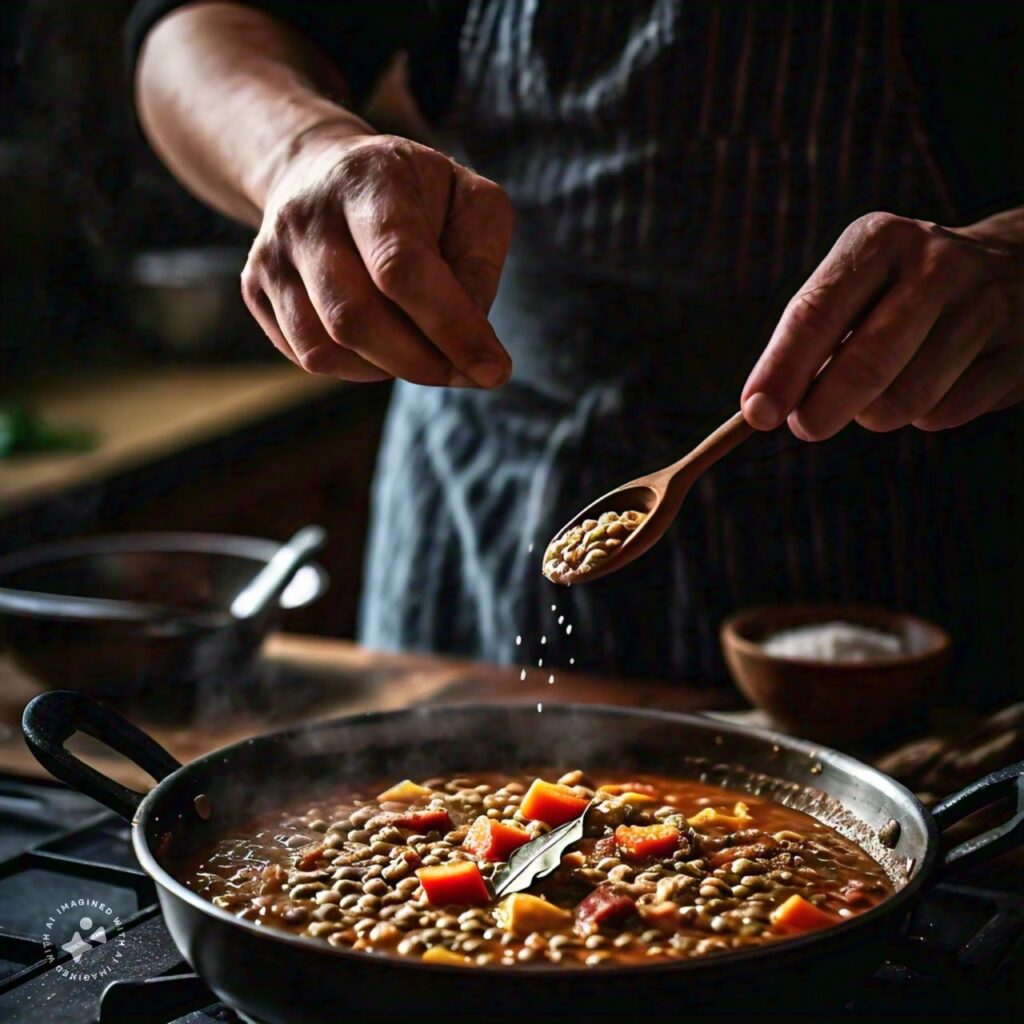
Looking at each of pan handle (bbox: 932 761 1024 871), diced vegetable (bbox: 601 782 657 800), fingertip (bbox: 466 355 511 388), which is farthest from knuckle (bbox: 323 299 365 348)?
pan handle (bbox: 932 761 1024 871)

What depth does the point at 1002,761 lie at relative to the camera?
5.45 feet

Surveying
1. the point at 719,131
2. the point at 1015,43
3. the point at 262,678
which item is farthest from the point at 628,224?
the point at 262,678

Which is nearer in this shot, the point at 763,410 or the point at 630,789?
the point at 763,410

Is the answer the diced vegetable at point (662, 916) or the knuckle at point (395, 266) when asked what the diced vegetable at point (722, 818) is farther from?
the knuckle at point (395, 266)

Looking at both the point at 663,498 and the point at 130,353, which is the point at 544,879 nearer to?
the point at 663,498

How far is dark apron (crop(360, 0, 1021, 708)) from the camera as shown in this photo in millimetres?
2033

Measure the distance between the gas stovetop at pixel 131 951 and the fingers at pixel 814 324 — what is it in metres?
0.49

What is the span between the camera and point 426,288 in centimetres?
129

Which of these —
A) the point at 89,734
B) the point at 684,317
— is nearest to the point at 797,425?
the point at 89,734

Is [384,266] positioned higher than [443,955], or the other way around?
[384,266]

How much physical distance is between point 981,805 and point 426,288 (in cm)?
69

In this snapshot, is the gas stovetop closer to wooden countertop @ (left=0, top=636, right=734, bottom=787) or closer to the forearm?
wooden countertop @ (left=0, top=636, right=734, bottom=787)

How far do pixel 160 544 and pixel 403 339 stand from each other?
1.11 m

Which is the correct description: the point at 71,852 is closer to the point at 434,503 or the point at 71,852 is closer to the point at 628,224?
the point at 434,503
